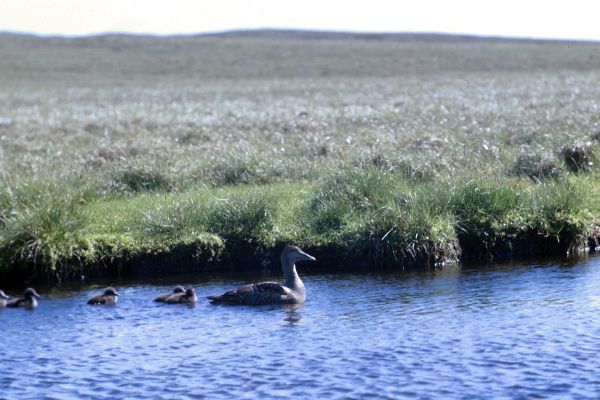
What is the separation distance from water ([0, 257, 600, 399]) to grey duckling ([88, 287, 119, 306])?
171 mm

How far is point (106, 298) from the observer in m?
14.2

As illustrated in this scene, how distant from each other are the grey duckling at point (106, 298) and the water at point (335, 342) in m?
0.17

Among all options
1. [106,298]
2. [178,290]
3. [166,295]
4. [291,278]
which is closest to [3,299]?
[106,298]

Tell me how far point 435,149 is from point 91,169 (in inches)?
306

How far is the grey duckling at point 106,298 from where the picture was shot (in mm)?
14180

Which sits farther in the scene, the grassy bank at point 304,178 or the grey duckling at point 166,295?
the grassy bank at point 304,178

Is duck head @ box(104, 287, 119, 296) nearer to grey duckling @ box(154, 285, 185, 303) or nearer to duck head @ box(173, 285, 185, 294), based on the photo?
grey duckling @ box(154, 285, 185, 303)

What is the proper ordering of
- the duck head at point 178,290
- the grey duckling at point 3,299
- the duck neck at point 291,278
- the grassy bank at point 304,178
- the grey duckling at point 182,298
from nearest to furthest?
the grey duckling at point 182,298 → the grey duckling at point 3,299 → the duck neck at point 291,278 → the duck head at point 178,290 → the grassy bank at point 304,178

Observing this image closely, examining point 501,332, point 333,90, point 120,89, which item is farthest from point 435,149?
point 120,89

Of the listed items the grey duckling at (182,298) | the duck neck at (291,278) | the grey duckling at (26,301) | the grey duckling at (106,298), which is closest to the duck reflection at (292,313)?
the duck neck at (291,278)

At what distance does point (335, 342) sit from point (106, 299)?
12.2 ft

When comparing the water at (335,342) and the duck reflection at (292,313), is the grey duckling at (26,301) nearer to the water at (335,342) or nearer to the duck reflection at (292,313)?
the water at (335,342)

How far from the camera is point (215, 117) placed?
38188 millimetres

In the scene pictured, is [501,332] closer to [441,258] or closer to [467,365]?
[467,365]
